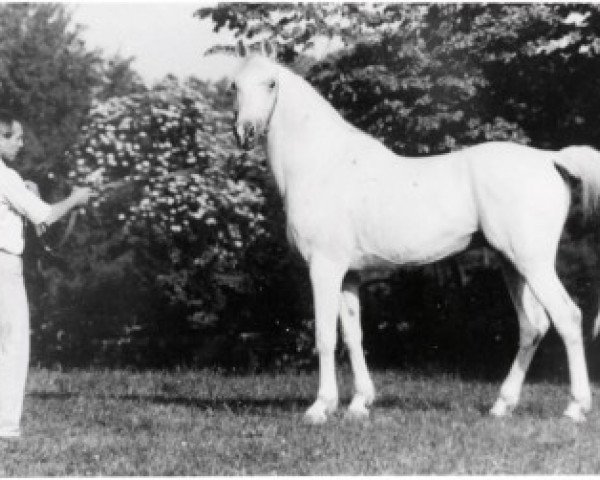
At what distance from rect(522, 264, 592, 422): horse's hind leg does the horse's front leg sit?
4.91 ft

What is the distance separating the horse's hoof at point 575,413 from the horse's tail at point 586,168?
707 mm

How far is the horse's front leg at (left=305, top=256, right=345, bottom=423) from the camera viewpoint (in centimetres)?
731

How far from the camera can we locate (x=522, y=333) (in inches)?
302

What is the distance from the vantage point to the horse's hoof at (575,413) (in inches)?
275

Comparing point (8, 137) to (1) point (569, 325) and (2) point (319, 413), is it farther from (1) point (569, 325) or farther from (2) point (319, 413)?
(1) point (569, 325)

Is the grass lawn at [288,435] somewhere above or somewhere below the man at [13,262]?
below

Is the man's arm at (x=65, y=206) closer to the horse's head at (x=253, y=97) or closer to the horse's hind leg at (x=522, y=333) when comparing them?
the horse's head at (x=253, y=97)

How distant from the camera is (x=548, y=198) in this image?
7.14 meters

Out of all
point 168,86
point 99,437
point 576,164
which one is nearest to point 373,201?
point 576,164

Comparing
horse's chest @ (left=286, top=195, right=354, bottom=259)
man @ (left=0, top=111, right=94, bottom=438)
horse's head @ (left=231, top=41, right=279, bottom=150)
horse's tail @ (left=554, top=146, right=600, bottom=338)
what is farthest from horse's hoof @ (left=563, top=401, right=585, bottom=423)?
man @ (left=0, top=111, right=94, bottom=438)

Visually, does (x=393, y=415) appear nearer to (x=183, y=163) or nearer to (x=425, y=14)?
(x=425, y=14)

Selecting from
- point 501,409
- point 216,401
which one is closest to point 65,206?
point 216,401

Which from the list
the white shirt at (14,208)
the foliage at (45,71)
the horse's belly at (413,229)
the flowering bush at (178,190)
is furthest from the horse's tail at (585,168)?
the foliage at (45,71)

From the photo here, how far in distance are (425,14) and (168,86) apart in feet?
27.3
